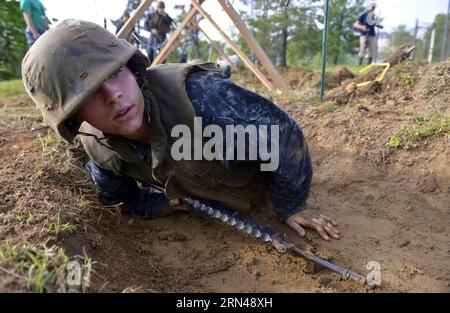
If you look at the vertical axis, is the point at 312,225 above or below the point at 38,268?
below

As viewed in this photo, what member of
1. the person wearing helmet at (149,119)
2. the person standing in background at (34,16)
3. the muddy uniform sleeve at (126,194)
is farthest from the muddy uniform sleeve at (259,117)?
the person standing in background at (34,16)

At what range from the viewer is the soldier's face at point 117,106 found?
1637mm

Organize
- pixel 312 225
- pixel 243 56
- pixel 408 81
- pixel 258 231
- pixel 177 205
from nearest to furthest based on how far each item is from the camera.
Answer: pixel 258 231
pixel 312 225
pixel 177 205
pixel 408 81
pixel 243 56

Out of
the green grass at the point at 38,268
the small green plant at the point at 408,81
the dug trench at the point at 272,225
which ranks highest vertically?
the small green plant at the point at 408,81

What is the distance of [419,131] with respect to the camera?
2955 mm

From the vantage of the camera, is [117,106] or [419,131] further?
[419,131]

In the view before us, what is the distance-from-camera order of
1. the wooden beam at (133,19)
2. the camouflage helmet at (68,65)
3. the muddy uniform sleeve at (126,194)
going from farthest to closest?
the wooden beam at (133,19) → the muddy uniform sleeve at (126,194) → the camouflage helmet at (68,65)

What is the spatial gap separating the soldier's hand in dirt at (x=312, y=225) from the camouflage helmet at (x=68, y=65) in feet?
4.25

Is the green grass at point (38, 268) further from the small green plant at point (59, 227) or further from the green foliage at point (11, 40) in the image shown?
the green foliage at point (11, 40)

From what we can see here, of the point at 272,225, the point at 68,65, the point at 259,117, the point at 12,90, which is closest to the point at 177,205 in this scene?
the point at 272,225

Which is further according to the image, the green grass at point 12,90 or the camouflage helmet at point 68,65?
the green grass at point 12,90

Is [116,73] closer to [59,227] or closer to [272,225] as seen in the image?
[59,227]

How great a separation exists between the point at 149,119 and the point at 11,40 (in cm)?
1215

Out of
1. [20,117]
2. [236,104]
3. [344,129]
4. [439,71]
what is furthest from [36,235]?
[439,71]
